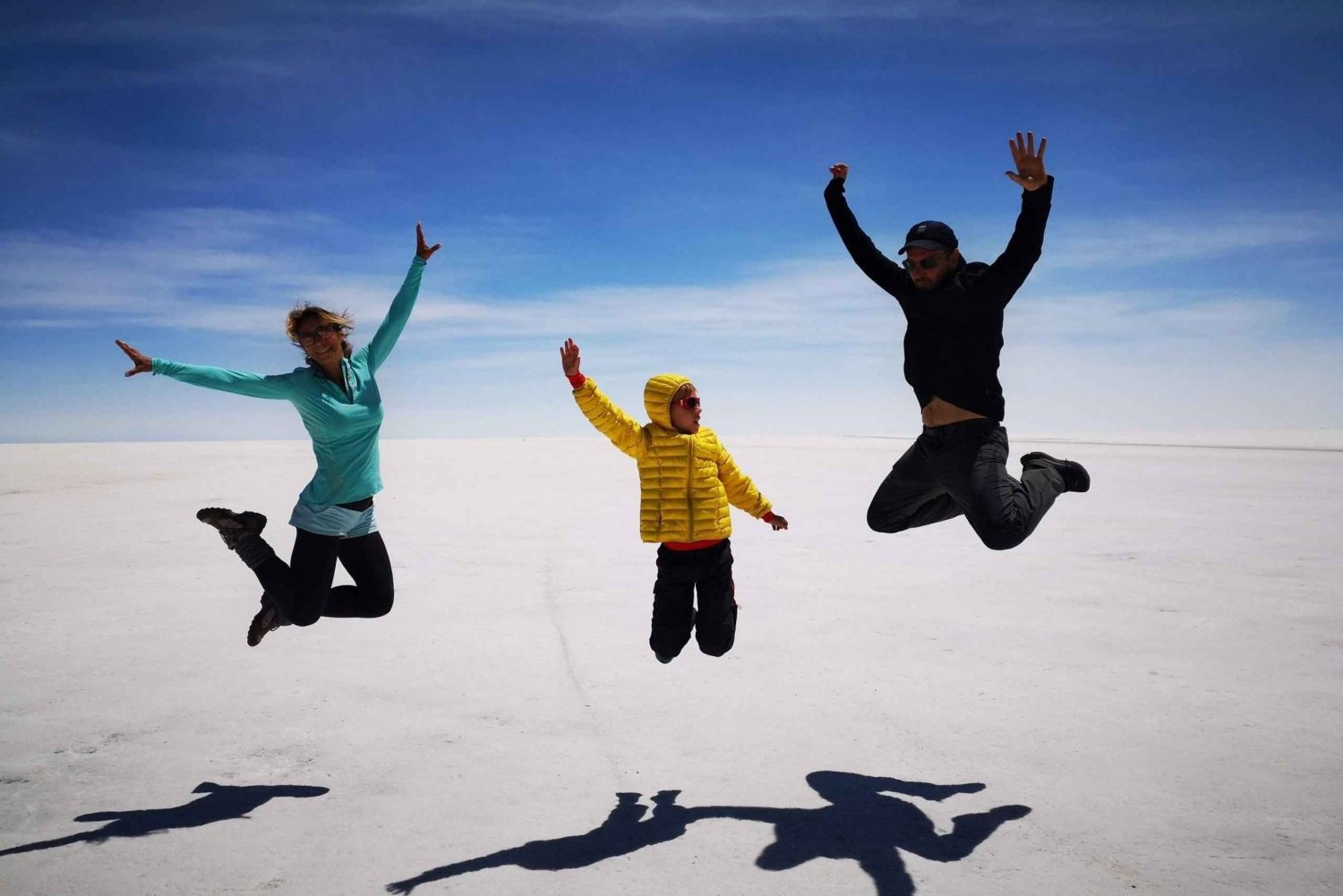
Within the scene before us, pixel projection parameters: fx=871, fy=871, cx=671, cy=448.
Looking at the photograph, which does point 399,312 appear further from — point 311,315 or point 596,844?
point 596,844

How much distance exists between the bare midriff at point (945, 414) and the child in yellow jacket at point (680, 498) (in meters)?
1.09

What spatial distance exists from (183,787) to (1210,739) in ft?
20.3

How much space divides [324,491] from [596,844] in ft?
8.33

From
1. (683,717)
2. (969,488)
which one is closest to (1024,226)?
(969,488)

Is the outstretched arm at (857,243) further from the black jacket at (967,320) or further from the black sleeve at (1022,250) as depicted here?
the black sleeve at (1022,250)

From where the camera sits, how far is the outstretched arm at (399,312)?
5574 mm

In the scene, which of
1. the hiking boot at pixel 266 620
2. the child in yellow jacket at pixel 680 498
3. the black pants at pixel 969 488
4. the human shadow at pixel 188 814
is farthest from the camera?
the hiking boot at pixel 266 620

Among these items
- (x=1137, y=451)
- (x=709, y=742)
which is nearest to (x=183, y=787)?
(x=709, y=742)

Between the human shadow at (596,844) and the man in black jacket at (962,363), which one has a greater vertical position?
the man in black jacket at (962,363)

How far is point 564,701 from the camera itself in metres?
6.29

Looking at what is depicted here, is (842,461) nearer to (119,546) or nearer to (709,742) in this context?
(119,546)

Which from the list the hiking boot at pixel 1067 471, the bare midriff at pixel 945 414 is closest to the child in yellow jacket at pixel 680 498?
the bare midriff at pixel 945 414

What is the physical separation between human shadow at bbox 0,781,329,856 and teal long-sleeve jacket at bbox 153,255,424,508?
1620 millimetres

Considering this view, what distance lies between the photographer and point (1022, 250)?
183 inches
